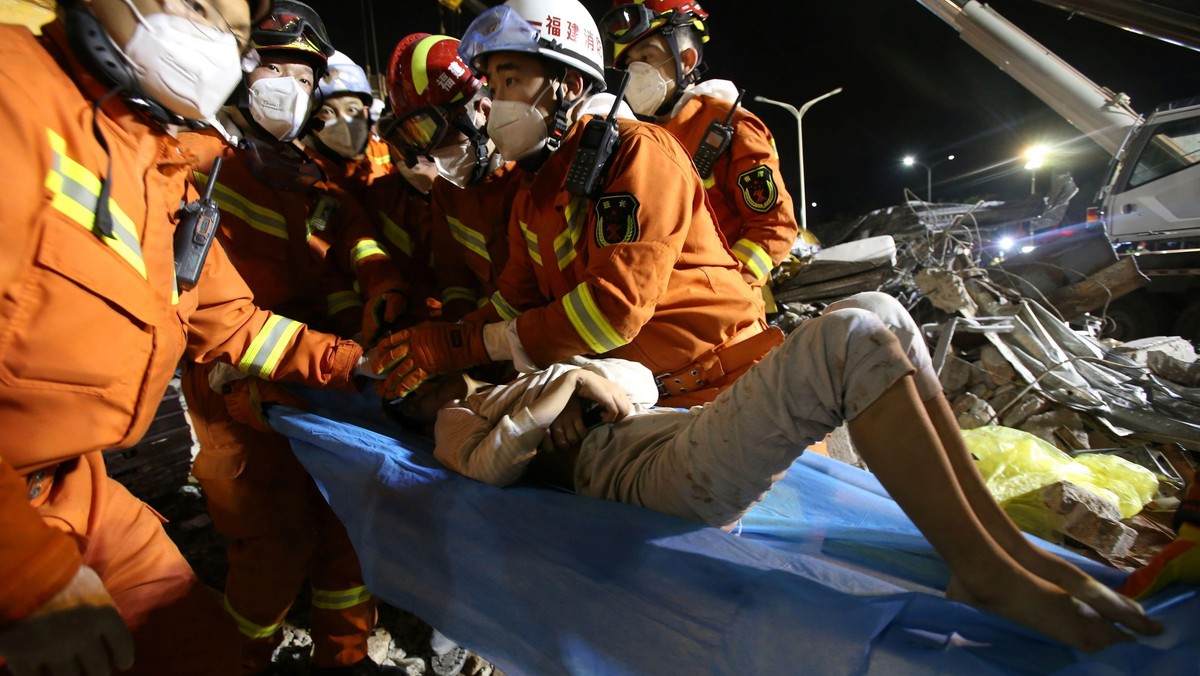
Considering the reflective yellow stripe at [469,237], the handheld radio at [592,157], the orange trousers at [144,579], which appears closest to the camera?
the orange trousers at [144,579]

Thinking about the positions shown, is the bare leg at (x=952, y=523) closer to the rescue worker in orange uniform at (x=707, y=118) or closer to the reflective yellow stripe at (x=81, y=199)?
the reflective yellow stripe at (x=81, y=199)

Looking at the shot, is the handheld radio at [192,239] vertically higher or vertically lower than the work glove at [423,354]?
higher

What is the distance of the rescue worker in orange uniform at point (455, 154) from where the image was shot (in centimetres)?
252

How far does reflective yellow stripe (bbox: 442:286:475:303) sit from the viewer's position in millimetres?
2980

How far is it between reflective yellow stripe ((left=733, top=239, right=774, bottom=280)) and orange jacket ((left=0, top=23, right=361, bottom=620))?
254 centimetres

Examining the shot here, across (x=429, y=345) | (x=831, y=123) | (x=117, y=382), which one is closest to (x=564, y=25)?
(x=429, y=345)

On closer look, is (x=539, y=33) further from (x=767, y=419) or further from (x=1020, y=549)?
(x=1020, y=549)

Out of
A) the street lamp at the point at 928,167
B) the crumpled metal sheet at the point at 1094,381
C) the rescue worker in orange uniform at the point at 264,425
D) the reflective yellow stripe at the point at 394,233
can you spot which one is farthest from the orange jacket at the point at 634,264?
the street lamp at the point at 928,167

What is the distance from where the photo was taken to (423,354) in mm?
2090

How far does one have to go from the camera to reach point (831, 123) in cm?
2298

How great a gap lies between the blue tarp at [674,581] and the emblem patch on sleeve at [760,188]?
1647mm

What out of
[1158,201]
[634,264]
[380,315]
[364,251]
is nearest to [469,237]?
[364,251]

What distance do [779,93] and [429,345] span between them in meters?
19.5

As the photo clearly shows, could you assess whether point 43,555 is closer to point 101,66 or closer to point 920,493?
point 101,66
